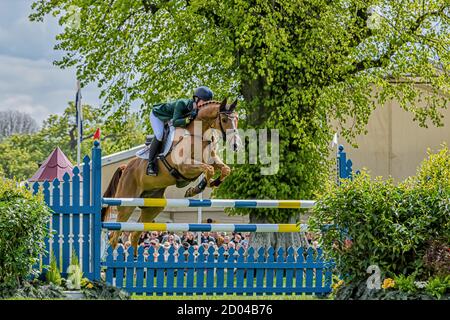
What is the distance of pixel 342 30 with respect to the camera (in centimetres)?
1620

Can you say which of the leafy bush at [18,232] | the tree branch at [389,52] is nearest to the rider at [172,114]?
the leafy bush at [18,232]

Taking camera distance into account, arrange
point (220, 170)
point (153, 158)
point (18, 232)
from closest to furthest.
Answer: point (18, 232)
point (220, 170)
point (153, 158)

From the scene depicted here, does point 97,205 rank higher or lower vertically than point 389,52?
lower

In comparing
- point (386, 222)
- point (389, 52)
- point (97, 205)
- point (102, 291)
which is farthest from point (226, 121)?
point (389, 52)

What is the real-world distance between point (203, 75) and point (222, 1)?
1.60 metres

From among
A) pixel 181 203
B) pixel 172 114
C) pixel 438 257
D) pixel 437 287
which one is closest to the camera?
pixel 437 287

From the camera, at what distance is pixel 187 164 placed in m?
11.7

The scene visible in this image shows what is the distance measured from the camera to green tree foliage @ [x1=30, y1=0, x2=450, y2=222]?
15805 millimetres

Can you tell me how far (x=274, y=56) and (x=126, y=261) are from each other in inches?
276

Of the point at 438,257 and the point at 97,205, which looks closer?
the point at 438,257

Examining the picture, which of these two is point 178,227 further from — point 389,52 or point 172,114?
point 389,52

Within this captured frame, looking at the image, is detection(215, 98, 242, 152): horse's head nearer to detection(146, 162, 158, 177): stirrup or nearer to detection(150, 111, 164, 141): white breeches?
detection(150, 111, 164, 141): white breeches
